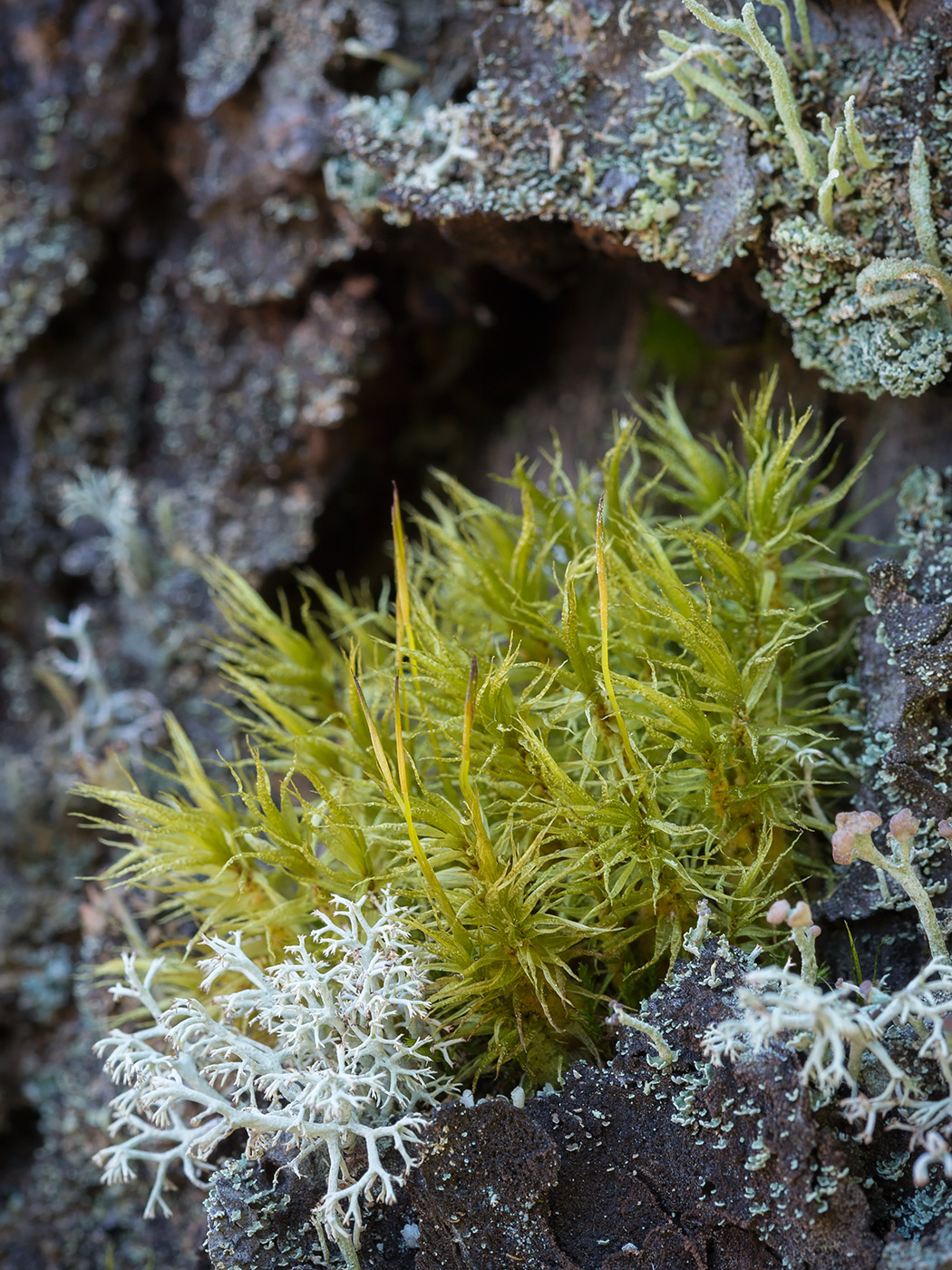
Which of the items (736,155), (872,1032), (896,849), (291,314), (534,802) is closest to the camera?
(872,1032)

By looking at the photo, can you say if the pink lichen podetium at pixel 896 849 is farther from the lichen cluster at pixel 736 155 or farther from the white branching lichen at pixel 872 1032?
the lichen cluster at pixel 736 155

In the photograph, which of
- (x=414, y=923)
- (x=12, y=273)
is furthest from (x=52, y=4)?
(x=414, y=923)

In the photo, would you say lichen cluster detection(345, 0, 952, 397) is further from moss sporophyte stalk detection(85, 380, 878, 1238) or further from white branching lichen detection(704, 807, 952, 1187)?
white branching lichen detection(704, 807, 952, 1187)

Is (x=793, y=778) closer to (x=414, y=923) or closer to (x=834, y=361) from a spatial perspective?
(x=414, y=923)

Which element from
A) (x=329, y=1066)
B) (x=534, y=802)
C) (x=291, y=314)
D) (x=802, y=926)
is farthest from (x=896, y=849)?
(x=291, y=314)

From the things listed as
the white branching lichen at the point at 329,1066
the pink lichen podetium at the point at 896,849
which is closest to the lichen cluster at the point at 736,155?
the pink lichen podetium at the point at 896,849

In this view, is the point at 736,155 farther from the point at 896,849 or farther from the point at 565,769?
the point at 896,849
